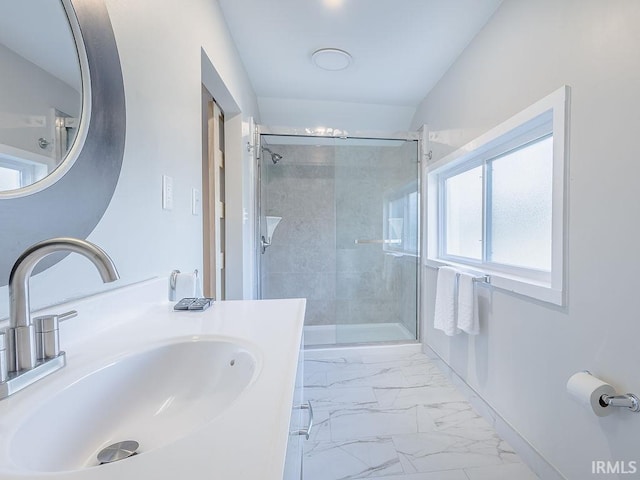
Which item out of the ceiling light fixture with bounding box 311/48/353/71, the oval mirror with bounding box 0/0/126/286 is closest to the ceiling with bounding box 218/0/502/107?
the ceiling light fixture with bounding box 311/48/353/71

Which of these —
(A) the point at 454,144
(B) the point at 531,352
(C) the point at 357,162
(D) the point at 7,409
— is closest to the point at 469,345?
(B) the point at 531,352

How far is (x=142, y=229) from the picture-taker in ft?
3.09

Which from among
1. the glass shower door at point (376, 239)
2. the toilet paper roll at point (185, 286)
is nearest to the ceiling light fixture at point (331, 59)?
the glass shower door at point (376, 239)

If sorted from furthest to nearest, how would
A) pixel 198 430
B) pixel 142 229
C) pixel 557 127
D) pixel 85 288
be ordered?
pixel 557 127, pixel 142 229, pixel 85 288, pixel 198 430

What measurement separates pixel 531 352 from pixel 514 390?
0.27m

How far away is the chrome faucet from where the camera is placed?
0.48 meters

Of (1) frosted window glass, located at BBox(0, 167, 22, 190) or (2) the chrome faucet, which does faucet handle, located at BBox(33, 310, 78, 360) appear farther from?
(1) frosted window glass, located at BBox(0, 167, 22, 190)

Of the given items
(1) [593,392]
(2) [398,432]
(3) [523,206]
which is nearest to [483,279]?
(3) [523,206]

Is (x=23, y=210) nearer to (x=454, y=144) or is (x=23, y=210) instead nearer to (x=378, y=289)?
(x=454, y=144)

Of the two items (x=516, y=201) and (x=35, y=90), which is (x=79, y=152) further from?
(x=516, y=201)

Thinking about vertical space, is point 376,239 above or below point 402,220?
below

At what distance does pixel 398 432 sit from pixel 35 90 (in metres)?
1.94

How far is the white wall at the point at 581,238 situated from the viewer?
36.3 inches

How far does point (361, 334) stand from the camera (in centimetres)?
279
